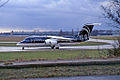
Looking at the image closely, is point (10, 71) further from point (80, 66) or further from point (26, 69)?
point (80, 66)

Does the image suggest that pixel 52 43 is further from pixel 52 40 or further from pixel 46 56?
pixel 46 56

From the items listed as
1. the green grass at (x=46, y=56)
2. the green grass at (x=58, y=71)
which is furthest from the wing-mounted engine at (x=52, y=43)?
the green grass at (x=58, y=71)

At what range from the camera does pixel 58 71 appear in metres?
11.7

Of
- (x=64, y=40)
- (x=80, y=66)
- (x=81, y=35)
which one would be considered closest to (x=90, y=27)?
(x=81, y=35)

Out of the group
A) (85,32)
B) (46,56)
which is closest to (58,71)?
(46,56)

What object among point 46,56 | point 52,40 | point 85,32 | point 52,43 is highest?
point 85,32

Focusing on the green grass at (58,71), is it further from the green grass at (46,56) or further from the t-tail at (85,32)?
the t-tail at (85,32)

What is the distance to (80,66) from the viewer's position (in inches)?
513

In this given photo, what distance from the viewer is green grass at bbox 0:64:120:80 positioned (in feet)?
35.2

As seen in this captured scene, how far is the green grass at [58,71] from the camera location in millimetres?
10742

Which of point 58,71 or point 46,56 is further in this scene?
point 46,56

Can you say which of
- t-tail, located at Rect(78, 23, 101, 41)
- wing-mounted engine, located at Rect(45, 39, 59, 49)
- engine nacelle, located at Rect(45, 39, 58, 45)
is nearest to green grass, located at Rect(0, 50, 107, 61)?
wing-mounted engine, located at Rect(45, 39, 59, 49)

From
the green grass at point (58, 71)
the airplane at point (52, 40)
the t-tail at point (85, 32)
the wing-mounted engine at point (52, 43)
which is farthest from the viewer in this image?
the t-tail at point (85, 32)

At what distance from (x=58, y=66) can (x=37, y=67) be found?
1003 mm
